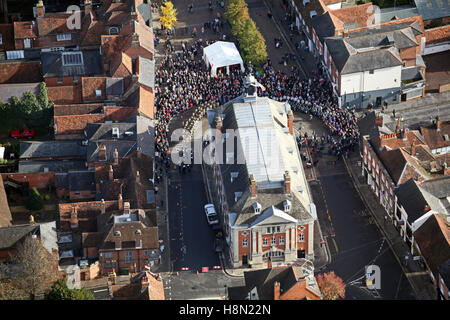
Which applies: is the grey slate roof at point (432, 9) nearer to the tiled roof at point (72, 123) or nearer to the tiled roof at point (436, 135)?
the tiled roof at point (436, 135)

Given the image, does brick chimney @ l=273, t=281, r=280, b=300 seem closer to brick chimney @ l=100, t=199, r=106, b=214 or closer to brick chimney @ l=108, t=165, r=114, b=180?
brick chimney @ l=100, t=199, r=106, b=214

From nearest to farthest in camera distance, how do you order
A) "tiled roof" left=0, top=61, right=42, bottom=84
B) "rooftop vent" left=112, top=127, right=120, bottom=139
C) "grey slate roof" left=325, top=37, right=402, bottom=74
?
"rooftop vent" left=112, top=127, right=120, bottom=139 → "grey slate roof" left=325, top=37, right=402, bottom=74 → "tiled roof" left=0, top=61, right=42, bottom=84

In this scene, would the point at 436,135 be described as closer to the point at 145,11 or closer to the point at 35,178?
the point at 145,11

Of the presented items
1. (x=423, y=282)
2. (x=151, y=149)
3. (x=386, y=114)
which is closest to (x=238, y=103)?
(x=151, y=149)

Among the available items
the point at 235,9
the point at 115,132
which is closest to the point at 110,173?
the point at 115,132

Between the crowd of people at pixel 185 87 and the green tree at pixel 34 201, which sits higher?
the crowd of people at pixel 185 87

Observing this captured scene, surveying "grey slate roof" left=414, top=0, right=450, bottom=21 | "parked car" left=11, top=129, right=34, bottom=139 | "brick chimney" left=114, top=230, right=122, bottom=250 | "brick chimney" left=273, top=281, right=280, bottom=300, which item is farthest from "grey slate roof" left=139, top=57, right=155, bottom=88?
"brick chimney" left=273, top=281, right=280, bottom=300

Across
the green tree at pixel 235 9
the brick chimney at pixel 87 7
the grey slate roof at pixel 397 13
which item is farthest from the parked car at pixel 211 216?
the grey slate roof at pixel 397 13
